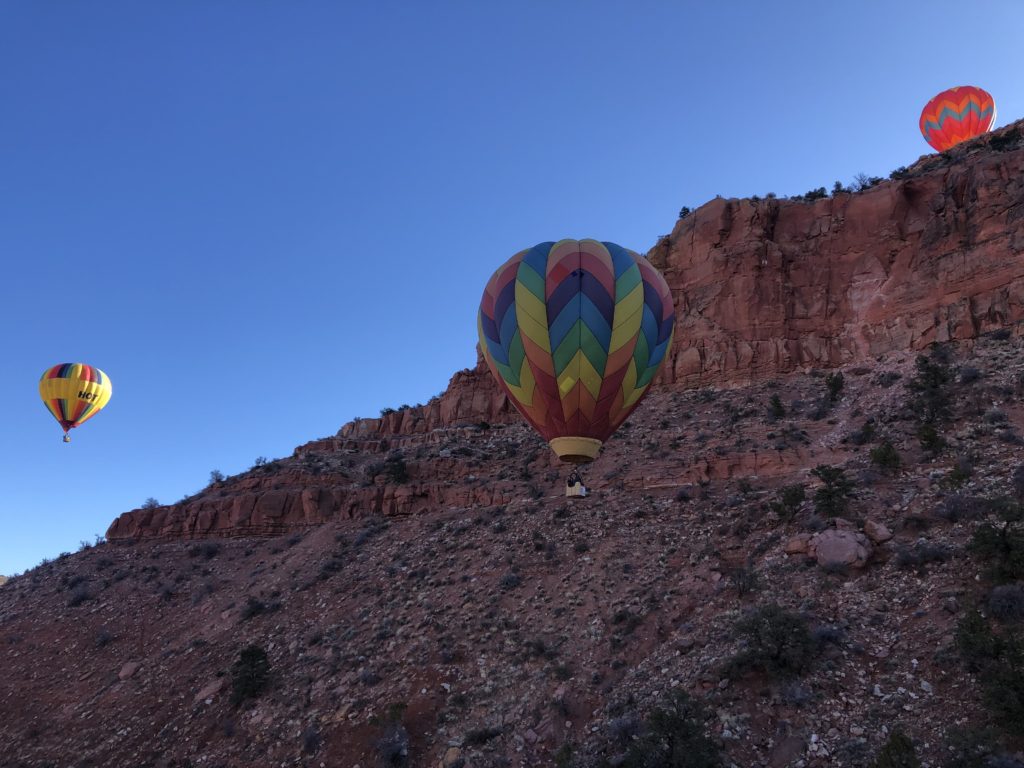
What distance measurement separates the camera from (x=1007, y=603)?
1021 cm

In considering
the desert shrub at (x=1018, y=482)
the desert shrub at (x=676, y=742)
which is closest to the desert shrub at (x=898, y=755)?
the desert shrub at (x=676, y=742)

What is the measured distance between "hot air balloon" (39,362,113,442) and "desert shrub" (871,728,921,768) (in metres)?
38.9

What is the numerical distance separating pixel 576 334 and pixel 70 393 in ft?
109

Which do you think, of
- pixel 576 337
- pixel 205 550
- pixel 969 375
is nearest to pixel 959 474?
pixel 576 337

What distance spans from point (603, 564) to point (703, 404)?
639 inches

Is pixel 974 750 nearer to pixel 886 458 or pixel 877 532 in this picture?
pixel 877 532

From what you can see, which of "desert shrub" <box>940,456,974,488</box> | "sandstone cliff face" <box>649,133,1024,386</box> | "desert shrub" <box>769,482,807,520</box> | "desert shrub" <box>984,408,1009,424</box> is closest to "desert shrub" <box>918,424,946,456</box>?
"desert shrub" <box>984,408,1009,424</box>

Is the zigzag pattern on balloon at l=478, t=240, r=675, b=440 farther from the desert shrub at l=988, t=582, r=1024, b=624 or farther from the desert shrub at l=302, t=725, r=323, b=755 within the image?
the desert shrub at l=302, t=725, r=323, b=755

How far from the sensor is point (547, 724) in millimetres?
12523

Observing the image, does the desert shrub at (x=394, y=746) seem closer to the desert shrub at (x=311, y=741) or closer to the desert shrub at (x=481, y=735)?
the desert shrub at (x=481, y=735)

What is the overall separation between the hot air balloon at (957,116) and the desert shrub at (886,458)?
33982 millimetres

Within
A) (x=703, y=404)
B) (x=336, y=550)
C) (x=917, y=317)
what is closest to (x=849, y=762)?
(x=336, y=550)

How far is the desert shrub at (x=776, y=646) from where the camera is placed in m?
10.8

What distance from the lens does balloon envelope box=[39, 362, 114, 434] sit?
35.2 metres
